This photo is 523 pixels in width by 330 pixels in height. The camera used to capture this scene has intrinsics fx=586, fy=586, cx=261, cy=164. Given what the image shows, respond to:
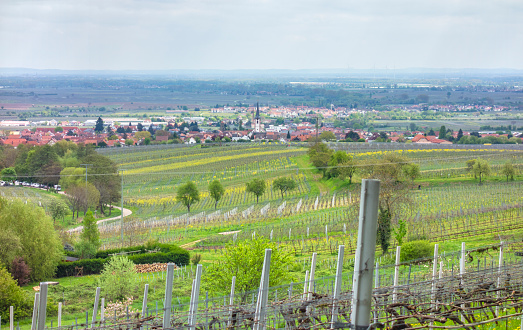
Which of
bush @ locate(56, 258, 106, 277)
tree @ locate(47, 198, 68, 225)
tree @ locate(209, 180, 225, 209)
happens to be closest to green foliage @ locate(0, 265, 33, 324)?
bush @ locate(56, 258, 106, 277)

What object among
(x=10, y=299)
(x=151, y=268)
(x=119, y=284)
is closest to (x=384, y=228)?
(x=151, y=268)

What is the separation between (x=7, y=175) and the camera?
61.5m

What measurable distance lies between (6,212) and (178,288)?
8659mm

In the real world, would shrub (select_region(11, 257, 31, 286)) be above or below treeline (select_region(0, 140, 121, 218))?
above

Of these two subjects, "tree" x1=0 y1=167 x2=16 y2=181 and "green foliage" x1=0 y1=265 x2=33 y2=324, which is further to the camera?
"tree" x1=0 y1=167 x2=16 y2=181

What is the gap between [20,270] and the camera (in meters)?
22.3

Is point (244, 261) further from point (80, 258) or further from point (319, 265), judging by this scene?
point (80, 258)

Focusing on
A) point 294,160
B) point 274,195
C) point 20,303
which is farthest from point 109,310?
point 294,160

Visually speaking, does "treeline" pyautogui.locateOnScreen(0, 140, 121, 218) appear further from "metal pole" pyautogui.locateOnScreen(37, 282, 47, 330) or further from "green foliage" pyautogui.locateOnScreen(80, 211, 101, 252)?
"metal pole" pyautogui.locateOnScreen(37, 282, 47, 330)

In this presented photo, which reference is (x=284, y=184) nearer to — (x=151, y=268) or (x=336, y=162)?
(x=336, y=162)

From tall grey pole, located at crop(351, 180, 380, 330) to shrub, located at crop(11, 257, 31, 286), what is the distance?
20222mm

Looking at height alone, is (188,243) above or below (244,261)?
below

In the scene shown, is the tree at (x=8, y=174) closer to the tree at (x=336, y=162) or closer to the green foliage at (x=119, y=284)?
the tree at (x=336, y=162)

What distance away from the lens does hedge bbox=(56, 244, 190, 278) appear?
24188 millimetres
